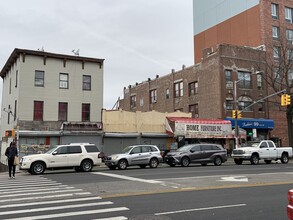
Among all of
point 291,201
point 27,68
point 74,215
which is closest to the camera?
point 291,201

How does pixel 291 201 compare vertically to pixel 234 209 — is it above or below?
above

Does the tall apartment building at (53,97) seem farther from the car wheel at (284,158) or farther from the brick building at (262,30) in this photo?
the brick building at (262,30)

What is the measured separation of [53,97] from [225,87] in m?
19.4

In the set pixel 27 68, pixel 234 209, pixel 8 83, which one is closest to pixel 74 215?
pixel 234 209

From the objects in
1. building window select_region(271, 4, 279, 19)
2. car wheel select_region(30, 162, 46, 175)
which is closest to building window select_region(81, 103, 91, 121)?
car wheel select_region(30, 162, 46, 175)

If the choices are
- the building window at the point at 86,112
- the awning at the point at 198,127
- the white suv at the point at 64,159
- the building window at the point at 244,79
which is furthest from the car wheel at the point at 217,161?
the building window at the point at 244,79

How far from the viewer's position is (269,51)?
41.9 metres

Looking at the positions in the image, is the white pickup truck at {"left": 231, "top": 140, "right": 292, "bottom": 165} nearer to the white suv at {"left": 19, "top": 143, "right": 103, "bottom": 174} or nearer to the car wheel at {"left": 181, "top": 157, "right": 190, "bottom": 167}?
the car wheel at {"left": 181, "top": 157, "right": 190, "bottom": 167}

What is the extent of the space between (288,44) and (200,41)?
1958 centimetres

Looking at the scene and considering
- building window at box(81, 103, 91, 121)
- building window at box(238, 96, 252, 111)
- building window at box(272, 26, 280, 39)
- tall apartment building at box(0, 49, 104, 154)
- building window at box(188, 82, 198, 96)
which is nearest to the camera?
tall apartment building at box(0, 49, 104, 154)

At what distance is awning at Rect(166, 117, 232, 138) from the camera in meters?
33.3

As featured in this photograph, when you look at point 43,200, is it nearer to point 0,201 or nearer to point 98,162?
point 0,201

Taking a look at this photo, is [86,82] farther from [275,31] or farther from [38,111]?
[275,31]

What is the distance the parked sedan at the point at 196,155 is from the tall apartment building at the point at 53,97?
925 cm
